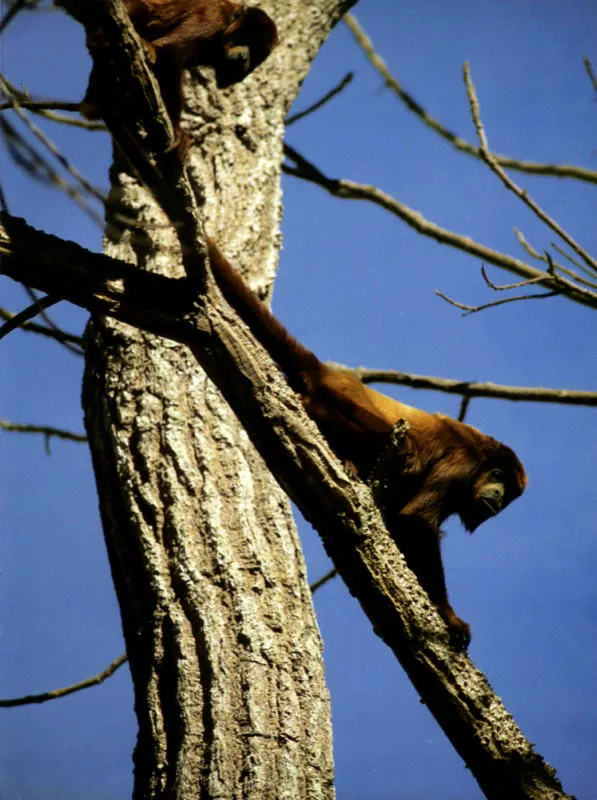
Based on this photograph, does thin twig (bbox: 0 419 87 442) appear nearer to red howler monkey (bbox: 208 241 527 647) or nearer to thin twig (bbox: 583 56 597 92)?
red howler monkey (bbox: 208 241 527 647)

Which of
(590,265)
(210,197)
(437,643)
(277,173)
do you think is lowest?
(437,643)

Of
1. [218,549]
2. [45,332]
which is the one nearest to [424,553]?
[218,549]

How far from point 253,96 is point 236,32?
2.55 ft

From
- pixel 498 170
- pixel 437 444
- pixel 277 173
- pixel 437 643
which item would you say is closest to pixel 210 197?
pixel 277 173

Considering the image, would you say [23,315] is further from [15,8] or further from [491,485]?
[491,485]

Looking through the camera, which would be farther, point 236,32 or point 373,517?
point 236,32

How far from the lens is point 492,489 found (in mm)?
5344

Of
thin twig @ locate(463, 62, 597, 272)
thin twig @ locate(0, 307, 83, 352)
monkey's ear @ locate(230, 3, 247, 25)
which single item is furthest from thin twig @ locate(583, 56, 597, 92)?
thin twig @ locate(0, 307, 83, 352)

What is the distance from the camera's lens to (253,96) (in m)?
5.25

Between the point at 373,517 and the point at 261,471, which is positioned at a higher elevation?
the point at 261,471

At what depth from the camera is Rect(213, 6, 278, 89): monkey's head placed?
443cm

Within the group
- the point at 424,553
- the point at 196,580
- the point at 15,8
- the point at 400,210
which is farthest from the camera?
the point at 400,210

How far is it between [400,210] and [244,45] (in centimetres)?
219

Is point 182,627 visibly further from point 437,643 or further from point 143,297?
point 143,297
